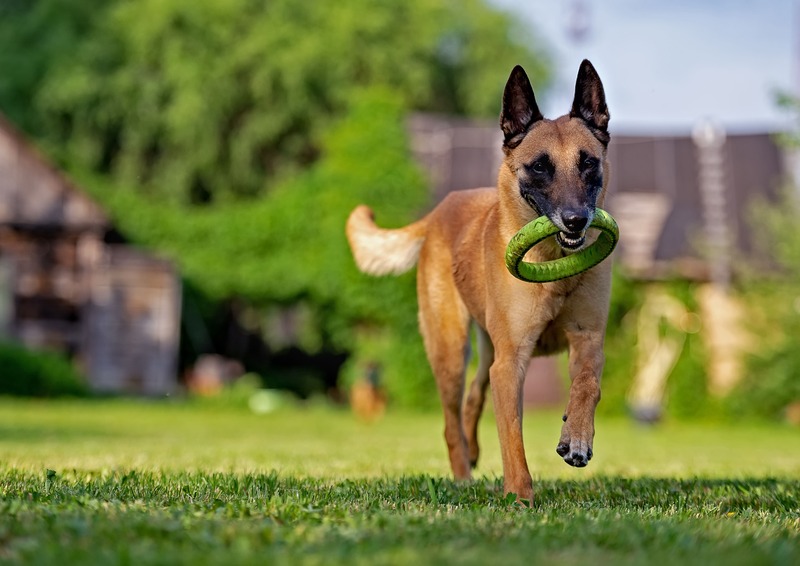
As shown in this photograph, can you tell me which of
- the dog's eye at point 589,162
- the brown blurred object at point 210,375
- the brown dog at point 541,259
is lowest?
the brown blurred object at point 210,375

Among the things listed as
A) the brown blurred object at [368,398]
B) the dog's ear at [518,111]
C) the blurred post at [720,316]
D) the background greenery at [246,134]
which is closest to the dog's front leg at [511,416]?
the dog's ear at [518,111]

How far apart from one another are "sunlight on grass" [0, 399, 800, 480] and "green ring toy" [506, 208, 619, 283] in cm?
199

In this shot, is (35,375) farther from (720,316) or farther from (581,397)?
(581,397)

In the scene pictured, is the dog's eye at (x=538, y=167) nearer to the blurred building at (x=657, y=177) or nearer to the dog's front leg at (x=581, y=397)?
the dog's front leg at (x=581, y=397)

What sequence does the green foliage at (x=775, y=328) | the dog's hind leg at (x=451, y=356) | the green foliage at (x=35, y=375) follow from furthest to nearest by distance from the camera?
the green foliage at (x=775, y=328) → the green foliage at (x=35, y=375) → the dog's hind leg at (x=451, y=356)

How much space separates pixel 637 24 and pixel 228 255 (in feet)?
35.6

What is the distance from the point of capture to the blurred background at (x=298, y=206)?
25.4 metres

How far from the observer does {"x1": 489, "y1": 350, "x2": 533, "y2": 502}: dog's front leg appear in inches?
206

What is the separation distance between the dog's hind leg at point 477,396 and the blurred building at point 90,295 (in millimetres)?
19848

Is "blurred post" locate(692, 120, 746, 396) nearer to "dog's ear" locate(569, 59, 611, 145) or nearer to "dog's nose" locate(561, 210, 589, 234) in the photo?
"dog's ear" locate(569, 59, 611, 145)

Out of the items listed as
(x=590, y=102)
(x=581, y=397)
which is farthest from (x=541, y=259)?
(x=590, y=102)

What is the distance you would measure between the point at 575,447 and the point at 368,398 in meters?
16.6

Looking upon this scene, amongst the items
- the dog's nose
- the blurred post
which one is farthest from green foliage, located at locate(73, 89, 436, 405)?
the dog's nose

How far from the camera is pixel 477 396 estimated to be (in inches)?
279
